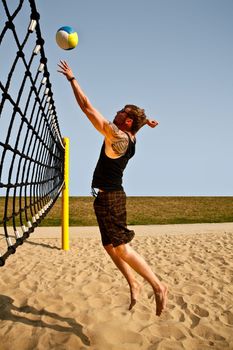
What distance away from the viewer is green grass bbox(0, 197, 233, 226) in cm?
1434

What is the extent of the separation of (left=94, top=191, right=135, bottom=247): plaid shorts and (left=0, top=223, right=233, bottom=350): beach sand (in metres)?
1.10

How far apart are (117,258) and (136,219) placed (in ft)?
36.5

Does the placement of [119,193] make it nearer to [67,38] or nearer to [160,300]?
[160,300]

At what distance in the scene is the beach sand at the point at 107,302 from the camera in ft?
12.3

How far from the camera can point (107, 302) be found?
479 centimetres

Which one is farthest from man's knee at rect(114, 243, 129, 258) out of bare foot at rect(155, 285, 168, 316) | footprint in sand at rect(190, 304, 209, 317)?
footprint in sand at rect(190, 304, 209, 317)

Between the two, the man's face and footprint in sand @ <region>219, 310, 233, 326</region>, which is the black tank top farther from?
footprint in sand @ <region>219, 310, 233, 326</region>

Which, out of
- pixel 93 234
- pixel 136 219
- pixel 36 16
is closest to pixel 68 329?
pixel 36 16

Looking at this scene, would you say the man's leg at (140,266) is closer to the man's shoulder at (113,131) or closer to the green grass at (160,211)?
the man's shoulder at (113,131)

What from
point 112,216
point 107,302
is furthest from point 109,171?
point 107,302

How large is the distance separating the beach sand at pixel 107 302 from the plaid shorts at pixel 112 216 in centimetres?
110

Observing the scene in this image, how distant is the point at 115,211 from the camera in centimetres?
337

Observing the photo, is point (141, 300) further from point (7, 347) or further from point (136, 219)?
point (136, 219)

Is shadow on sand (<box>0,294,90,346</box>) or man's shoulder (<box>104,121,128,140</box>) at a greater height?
man's shoulder (<box>104,121,128,140</box>)
